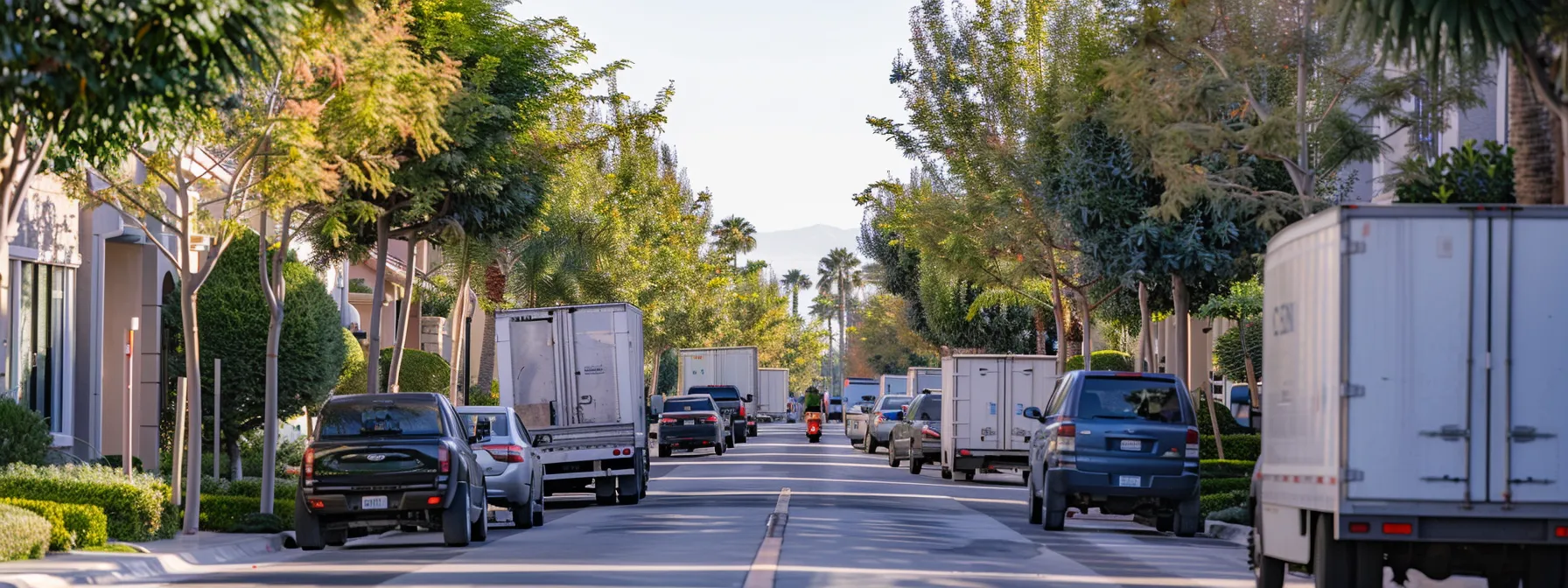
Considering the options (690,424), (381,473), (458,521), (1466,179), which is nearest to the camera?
(381,473)

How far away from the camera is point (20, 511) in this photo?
15.3 m

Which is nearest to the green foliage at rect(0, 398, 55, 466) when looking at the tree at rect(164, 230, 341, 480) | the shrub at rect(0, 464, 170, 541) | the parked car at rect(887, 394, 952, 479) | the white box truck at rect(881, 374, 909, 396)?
the shrub at rect(0, 464, 170, 541)

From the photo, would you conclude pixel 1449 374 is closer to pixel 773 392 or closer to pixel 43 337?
pixel 43 337

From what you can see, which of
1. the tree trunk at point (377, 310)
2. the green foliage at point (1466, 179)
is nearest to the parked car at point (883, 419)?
the tree trunk at point (377, 310)

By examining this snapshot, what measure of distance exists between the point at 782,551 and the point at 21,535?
21.6 ft

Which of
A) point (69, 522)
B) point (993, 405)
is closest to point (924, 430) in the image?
point (993, 405)

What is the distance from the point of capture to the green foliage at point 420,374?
42406mm

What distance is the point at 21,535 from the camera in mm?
14875

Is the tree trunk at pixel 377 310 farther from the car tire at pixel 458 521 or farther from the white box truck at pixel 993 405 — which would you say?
the white box truck at pixel 993 405

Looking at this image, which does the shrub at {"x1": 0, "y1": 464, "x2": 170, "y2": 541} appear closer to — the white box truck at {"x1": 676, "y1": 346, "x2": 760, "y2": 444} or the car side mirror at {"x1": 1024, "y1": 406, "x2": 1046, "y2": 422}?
the car side mirror at {"x1": 1024, "y1": 406, "x2": 1046, "y2": 422}

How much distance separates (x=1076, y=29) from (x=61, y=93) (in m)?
23.0

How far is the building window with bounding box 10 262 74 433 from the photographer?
78.4ft

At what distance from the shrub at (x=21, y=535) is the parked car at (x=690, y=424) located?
1185 inches

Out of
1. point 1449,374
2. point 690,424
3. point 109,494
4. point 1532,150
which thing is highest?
point 1532,150
